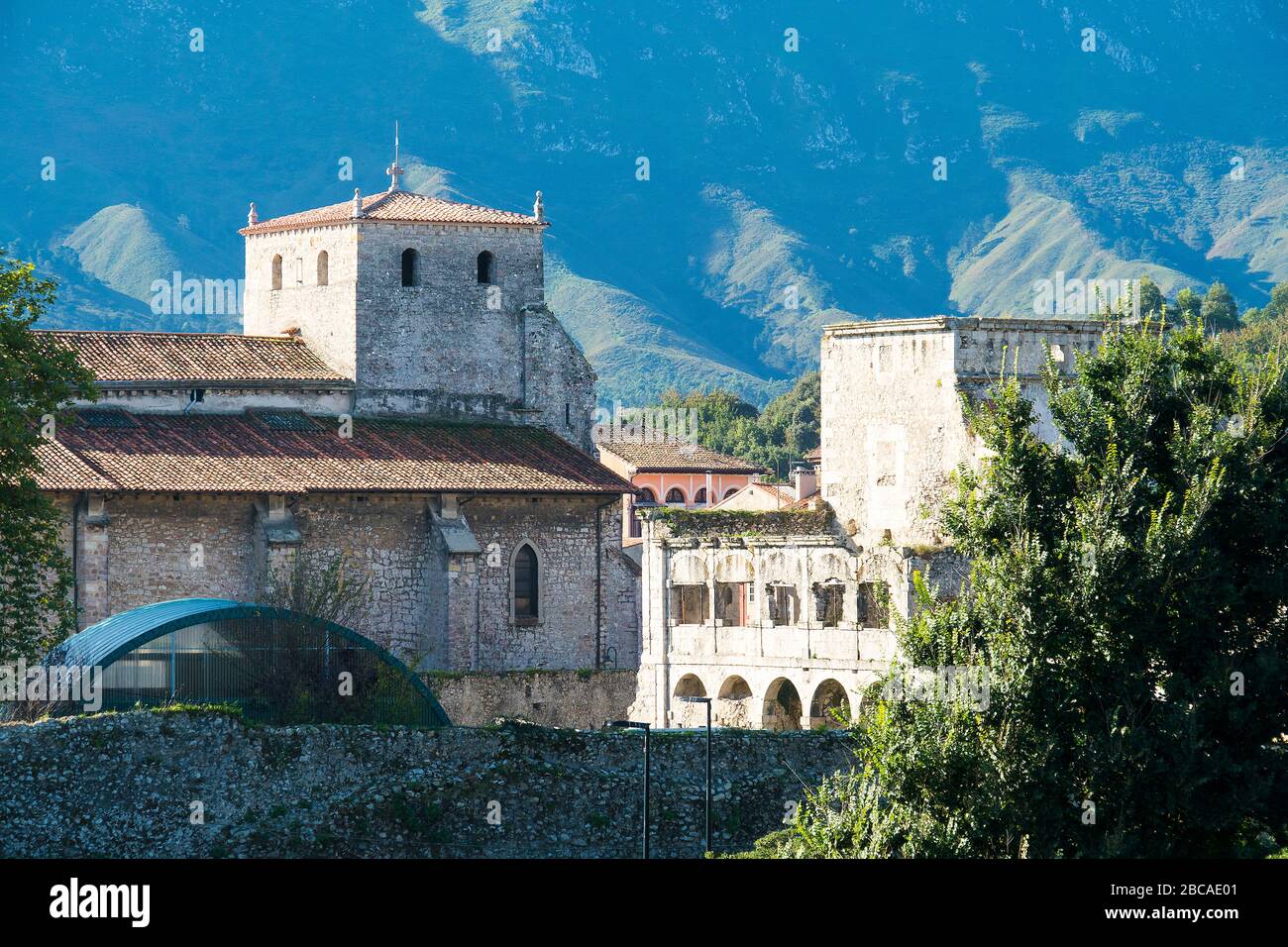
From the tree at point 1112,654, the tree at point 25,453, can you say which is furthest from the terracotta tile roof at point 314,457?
the tree at point 1112,654

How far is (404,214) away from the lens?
206 feet

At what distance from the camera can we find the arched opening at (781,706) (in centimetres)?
5666

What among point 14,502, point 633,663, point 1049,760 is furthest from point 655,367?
point 1049,760

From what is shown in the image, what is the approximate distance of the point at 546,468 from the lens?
59750 millimetres

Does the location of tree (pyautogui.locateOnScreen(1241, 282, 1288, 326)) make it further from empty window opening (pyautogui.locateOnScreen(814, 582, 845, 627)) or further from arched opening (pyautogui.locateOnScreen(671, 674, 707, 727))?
empty window opening (pyautogui.locateOnScreen(814, 582, 845, 627))

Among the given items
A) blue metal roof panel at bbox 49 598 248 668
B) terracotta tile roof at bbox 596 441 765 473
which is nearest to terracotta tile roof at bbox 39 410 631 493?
blue metal roof panel at bbox 49 598 248 668

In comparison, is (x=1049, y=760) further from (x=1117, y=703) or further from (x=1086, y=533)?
(x=1086, y=533)

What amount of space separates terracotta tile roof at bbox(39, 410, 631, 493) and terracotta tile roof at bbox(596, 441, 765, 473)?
53.3 meters

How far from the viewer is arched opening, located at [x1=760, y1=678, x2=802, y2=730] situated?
186 ft

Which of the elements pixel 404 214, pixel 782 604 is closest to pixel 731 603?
pixel 782 604
